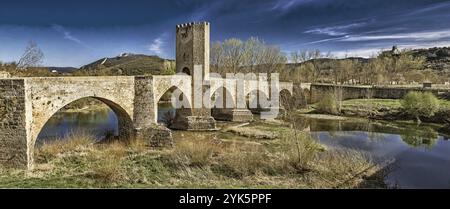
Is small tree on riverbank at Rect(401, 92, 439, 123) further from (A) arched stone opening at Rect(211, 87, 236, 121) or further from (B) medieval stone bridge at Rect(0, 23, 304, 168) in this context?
(A) arched stone opening at Rect(211, 87, 236, 121)

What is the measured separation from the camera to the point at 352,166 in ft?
20.8

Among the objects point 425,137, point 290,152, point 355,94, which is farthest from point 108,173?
point 355,94

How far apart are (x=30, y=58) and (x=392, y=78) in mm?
24684

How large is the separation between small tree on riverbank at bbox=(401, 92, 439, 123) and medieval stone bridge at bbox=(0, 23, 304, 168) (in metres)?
7.73

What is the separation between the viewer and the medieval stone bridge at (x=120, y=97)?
239 inches

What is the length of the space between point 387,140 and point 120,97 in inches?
354

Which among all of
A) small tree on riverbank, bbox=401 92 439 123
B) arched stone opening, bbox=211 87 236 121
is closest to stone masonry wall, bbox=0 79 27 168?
arched stone opening, bbox=211 87 236 121

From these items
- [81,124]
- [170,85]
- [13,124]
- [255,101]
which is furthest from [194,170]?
[255,101]

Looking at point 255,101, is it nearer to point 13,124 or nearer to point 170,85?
point 170,85

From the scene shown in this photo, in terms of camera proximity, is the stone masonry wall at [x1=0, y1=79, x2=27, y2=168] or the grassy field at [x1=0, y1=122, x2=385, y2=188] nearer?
the grassy field at [x1=0, y1=122, x2=385, y2=188]

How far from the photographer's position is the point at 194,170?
636cm

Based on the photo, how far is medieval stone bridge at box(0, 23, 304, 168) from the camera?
6.06m
